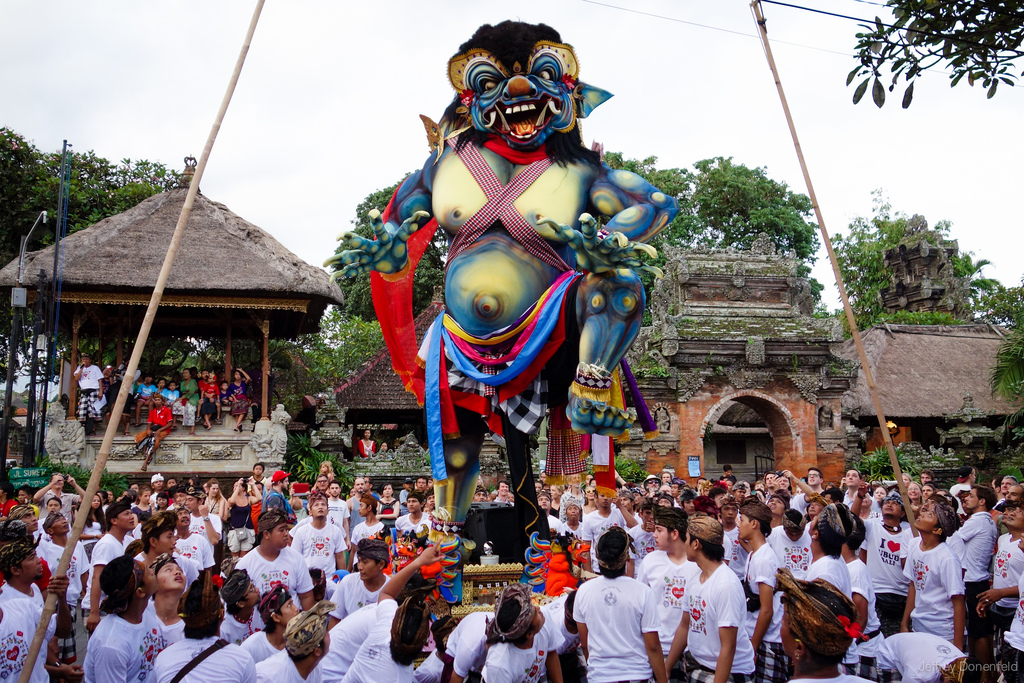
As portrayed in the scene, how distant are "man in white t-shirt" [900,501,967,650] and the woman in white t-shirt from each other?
2.87 m

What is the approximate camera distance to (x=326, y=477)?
9320mm

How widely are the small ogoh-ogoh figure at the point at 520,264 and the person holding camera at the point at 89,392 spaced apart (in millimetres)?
10130

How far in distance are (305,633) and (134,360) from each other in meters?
1.59

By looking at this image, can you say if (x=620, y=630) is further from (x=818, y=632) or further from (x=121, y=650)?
(x=121, y=650)

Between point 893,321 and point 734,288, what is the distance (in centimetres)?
983

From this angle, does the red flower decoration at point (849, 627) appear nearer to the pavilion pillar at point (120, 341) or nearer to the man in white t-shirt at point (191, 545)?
the man in white t-shirt at point (191, 545)

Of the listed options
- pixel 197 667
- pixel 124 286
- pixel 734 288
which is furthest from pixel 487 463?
pixel 197 667

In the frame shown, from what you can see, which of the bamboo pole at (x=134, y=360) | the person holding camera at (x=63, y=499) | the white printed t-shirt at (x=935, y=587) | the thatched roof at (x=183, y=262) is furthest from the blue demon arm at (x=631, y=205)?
the thatched roof at (x=183, y=262)

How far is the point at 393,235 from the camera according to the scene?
19.8 feet

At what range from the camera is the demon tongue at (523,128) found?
19.7ft

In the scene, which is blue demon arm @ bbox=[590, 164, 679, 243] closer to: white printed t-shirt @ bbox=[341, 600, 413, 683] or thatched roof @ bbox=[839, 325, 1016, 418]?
white printed t-shirt @ bbox=[341, 600, 413, 683]

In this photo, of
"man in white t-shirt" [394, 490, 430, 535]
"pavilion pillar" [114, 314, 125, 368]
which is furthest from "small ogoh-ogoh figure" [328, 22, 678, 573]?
"pavilion pillar" [114, 314, 125, 368]

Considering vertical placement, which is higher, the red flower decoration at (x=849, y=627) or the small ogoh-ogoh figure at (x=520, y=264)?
the small ogoh-ogoh figure at (x=520, y=264)

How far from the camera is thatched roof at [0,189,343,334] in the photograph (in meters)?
14.6
